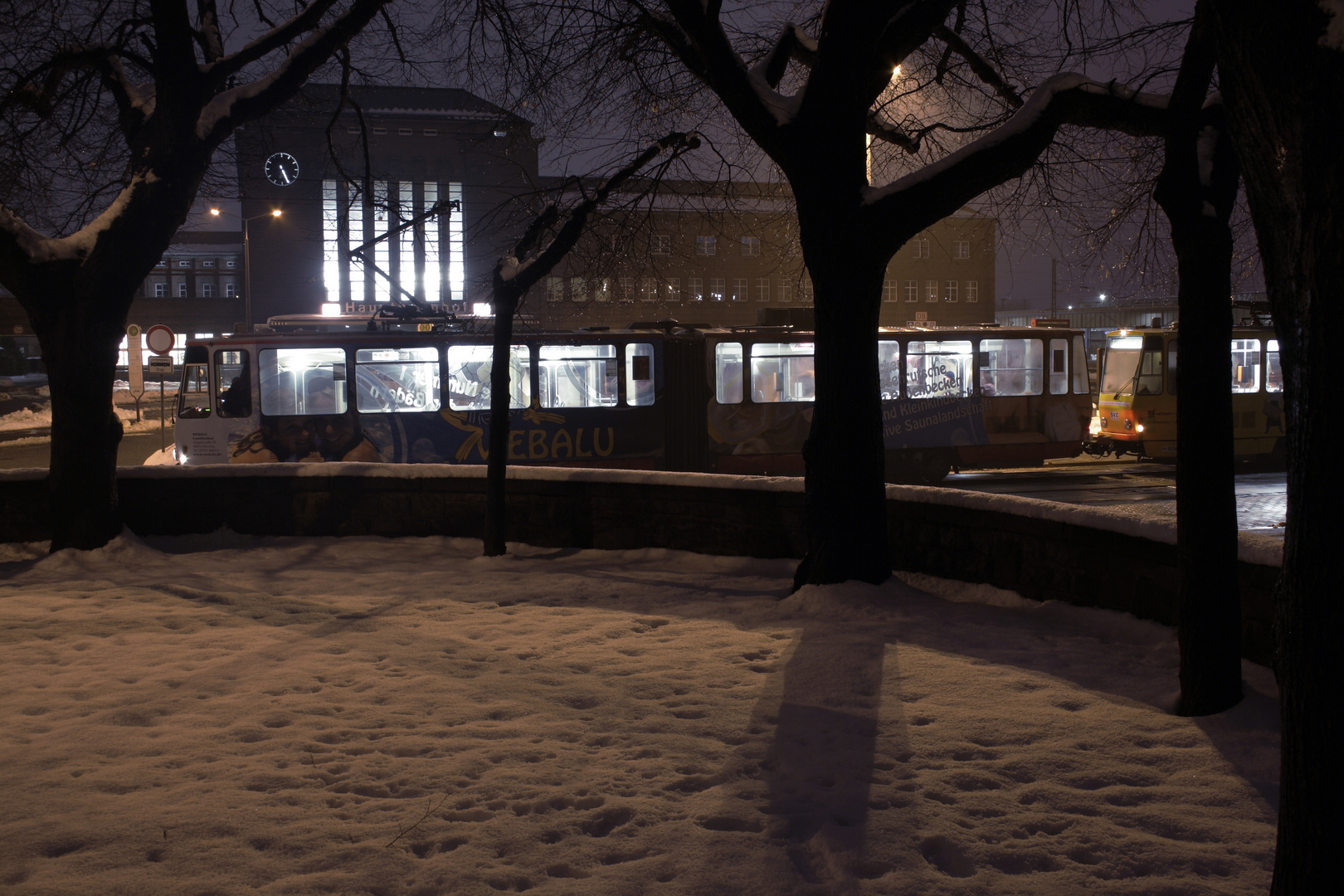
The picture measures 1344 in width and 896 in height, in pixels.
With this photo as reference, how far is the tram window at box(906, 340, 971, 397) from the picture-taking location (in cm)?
1708

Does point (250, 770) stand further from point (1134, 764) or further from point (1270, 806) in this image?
point (1270, 806)

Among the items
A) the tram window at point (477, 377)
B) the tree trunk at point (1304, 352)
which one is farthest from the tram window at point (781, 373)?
the tree trunk at point (1304, 352)

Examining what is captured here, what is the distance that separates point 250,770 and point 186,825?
1.62 ft

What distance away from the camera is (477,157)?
70.6m

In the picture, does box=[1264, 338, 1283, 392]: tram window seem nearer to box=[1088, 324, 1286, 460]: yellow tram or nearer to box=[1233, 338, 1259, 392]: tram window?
box=[1088, 324, 1286, 460]: yellow tram

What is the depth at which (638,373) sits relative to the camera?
1591 cm

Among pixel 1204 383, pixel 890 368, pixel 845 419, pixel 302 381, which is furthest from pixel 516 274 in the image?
pixel 890 368

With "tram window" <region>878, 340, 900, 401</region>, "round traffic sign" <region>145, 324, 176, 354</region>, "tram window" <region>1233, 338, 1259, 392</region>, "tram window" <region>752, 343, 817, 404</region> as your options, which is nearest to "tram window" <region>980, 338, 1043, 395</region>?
"tram window" <region>878, 340, 900, 401</region>

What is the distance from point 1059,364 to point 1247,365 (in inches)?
185

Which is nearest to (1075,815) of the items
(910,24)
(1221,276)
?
(1221,276)

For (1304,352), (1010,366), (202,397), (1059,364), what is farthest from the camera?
(1059,364)

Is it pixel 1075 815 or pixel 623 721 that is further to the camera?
pixel 623 721

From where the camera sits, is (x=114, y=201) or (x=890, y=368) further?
(x=890, y=368)

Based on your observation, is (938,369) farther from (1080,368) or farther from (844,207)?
(844,207)
